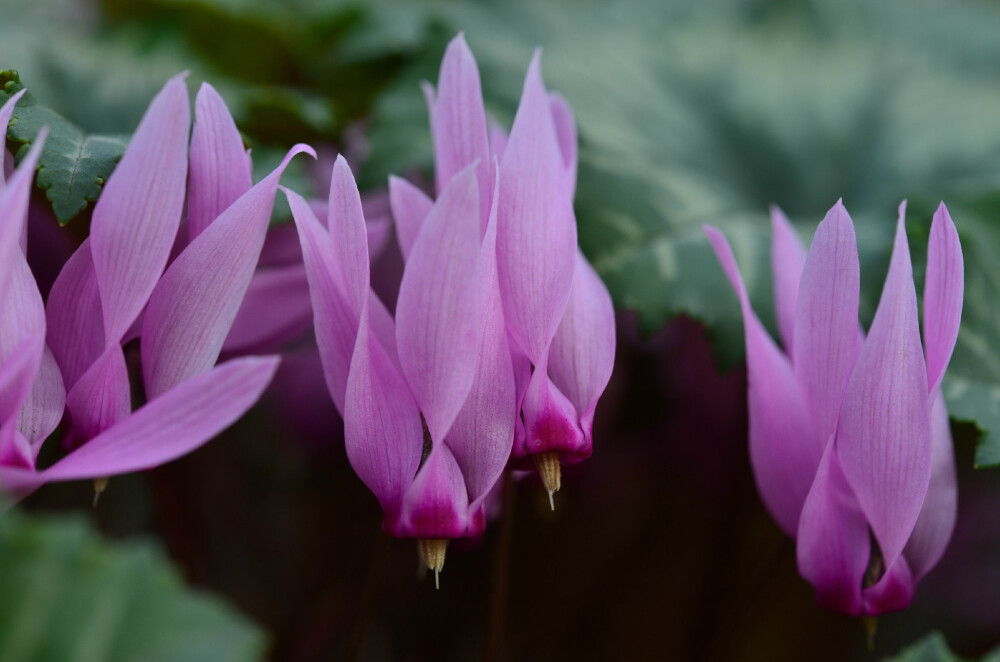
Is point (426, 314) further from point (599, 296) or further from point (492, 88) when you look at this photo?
point (492, 88)

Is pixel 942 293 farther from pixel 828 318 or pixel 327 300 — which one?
pixel 327 300

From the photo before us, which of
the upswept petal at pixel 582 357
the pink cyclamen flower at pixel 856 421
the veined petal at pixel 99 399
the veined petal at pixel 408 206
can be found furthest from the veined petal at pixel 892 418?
the veined petal at pixel 99 399

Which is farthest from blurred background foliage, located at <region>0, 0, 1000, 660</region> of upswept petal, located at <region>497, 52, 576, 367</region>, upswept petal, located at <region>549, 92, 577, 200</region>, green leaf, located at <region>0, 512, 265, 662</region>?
green leaf, located at <region>0, 512, 265, 662</region>

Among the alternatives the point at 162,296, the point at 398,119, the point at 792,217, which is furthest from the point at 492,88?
the point at 162,296

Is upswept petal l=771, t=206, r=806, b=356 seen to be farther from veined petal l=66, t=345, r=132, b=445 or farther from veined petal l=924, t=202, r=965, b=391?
veined petal l=66, t=345, r=132, b=445

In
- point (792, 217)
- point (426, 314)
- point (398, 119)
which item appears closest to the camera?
point (426, 314)

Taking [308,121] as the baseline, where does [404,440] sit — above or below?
below

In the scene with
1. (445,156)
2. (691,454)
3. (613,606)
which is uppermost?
(445,156)

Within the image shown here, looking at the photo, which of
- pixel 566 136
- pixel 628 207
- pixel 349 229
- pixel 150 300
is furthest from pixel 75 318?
pixel 628 207

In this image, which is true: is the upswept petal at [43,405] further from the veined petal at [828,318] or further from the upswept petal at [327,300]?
the veined petal at [828,318]
